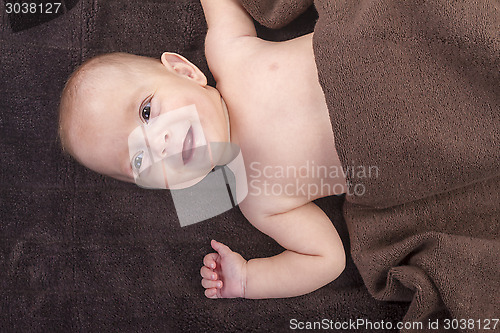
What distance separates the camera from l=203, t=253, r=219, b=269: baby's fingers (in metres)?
1.05

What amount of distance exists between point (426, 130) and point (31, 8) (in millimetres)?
1018

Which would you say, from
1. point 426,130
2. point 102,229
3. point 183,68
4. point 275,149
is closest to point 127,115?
point 183,68

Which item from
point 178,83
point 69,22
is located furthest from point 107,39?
point 178,83

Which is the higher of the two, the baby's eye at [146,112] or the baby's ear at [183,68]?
the baby's ear at [183,68]

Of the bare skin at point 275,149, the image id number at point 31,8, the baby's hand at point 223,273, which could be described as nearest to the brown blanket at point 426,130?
the bare skin at point 275,149

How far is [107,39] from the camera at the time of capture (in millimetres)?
1148

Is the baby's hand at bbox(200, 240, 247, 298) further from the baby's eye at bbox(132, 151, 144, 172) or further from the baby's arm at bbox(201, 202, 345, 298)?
the baby's eye at bbox(132, 151, 144, 172)

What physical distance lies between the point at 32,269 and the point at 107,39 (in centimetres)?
62

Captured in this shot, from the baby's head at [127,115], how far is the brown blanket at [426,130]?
0.28m

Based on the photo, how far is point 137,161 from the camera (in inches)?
33.7

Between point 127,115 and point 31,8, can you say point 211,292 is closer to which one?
point 127,115

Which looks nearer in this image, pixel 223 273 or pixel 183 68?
pixel 183 68

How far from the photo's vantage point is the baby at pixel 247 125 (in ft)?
2.73

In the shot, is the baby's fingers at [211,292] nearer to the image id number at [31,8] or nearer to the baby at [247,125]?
the baby at [247,125]
